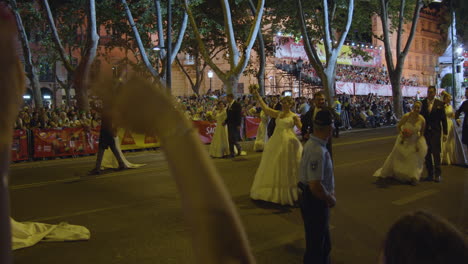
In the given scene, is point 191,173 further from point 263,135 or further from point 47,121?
point 47,121

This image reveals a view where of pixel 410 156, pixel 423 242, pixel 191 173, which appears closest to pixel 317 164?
pixel 423 242

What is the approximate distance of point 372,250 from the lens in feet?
15.5

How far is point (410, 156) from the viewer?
8266 mm

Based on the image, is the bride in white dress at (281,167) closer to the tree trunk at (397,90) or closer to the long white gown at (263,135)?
the long white gown at (263,135)

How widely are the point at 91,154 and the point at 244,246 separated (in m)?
14.1

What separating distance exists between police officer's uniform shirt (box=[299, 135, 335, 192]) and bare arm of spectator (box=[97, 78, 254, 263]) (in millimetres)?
2635

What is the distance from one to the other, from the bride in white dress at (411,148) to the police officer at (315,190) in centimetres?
523

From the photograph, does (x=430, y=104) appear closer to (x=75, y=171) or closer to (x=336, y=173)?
(x=336, y=173)

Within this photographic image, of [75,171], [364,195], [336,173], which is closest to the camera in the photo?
[364,195]

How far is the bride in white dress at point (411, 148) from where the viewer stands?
817 cm

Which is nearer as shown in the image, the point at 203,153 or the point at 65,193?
the point at 203,153

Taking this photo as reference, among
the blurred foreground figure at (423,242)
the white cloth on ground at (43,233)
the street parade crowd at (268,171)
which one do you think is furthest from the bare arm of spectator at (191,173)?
the white cloth on ground at (43,233)

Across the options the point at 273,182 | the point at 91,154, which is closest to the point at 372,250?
the point at 273,182

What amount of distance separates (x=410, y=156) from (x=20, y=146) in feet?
38.3
